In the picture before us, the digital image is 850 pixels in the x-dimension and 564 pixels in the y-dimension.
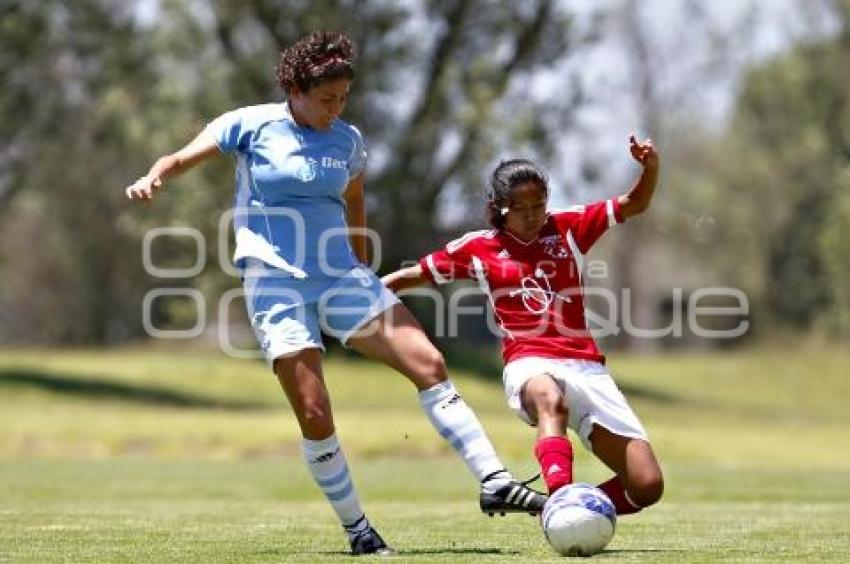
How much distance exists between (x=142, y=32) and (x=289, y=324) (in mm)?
33962

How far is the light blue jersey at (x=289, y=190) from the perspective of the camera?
9211 millimetres

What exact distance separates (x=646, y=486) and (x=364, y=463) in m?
15.1

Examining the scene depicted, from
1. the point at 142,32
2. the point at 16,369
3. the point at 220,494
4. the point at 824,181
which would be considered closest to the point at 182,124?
the point at 142,32

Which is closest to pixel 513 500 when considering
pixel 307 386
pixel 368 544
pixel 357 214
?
pixel 368 544

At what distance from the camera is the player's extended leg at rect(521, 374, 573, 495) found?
8938 millimetres

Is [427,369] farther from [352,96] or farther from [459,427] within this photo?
[352,96]

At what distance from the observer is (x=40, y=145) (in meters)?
41.6

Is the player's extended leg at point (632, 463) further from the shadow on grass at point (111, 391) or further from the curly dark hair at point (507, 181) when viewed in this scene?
the shadow on grass at point (111, 391)

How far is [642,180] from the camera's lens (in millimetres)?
9586

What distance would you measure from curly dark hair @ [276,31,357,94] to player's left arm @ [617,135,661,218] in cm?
147

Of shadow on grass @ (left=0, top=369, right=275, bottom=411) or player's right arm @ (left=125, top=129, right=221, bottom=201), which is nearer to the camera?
player's right arm @ (left=125, top=129, right=221, bottom=201)

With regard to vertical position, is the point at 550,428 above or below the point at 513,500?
above

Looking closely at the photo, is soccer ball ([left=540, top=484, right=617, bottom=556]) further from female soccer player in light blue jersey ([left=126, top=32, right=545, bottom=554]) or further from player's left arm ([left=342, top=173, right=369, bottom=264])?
player's left arm ([left=342, top=173, right=369, bottom=264])

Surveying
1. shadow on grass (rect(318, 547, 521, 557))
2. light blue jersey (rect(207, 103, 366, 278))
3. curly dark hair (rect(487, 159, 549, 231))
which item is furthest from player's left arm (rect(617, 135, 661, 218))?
shadow on grass (rect(318, 547, 521, 557))
